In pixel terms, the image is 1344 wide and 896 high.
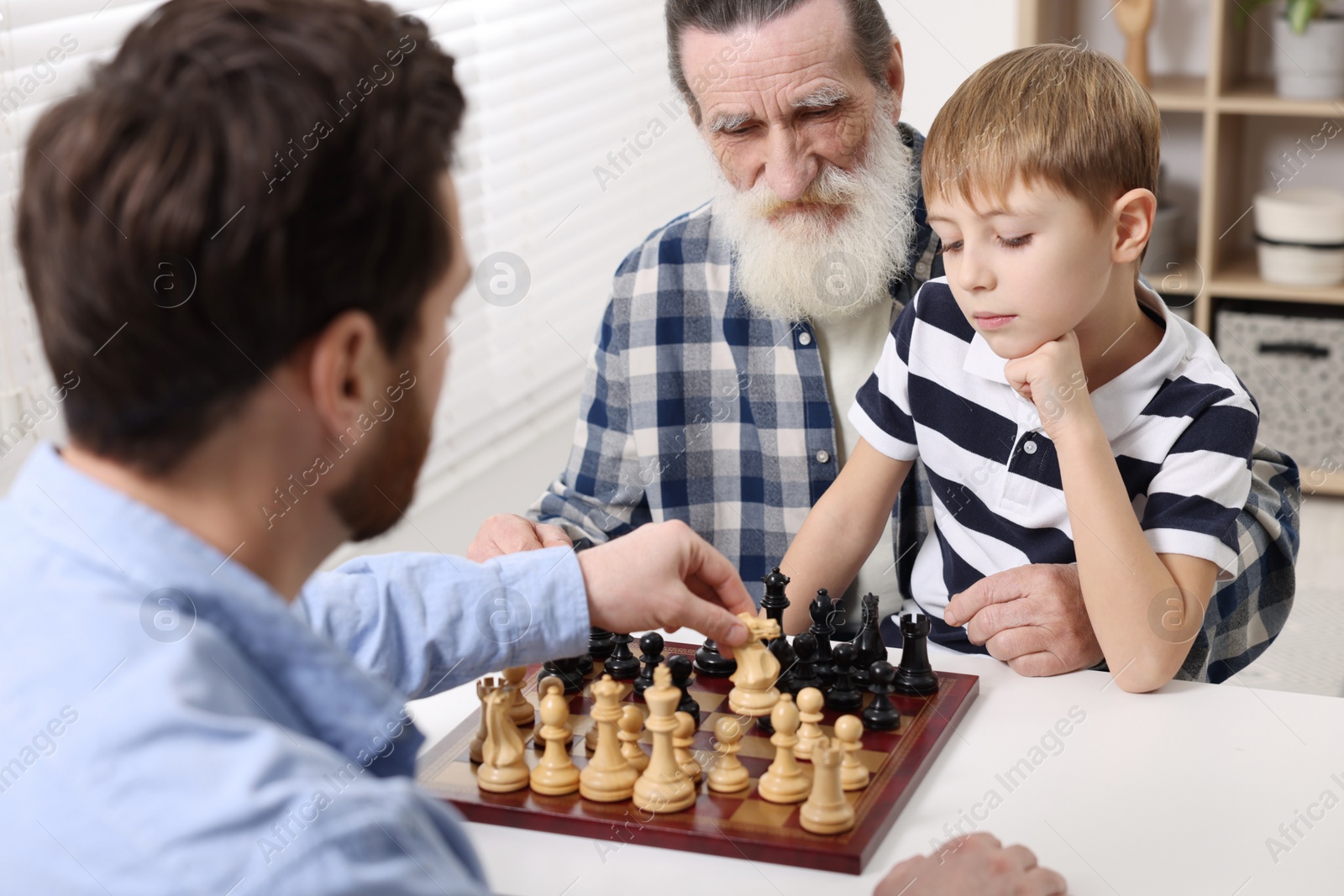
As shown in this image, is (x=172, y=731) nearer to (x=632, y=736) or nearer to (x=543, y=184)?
(x=632, y=736)

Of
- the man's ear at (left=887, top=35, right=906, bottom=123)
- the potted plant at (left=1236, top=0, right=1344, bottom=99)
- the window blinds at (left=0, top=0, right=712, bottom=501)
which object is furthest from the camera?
the potted plant at (left=1236, top=0, right=1344, bottom=99)

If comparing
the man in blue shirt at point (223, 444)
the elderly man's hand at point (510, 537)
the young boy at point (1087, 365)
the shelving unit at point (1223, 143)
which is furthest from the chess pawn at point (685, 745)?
the shelving unit at point (1223, 143)

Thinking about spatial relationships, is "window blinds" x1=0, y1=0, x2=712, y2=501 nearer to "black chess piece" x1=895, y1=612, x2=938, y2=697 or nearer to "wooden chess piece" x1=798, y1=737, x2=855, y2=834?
"black chess piece" x1=895, y1=612, x2=938, y2=697

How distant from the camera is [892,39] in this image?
78.8 inches

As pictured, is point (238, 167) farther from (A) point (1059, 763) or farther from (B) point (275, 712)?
(A) point (1059, 763)

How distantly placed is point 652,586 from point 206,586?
58 cm

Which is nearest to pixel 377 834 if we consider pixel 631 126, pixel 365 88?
pixel 365 88

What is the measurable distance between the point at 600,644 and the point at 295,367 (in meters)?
0.70

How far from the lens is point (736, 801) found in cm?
118

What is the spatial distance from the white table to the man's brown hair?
526 millimetres

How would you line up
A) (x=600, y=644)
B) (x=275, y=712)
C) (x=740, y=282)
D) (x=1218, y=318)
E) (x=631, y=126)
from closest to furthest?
(x=275, y=712) → (x=600, y=644) → (x=740, y=282) → (x=631, y=126) → (x=1218, y=318)

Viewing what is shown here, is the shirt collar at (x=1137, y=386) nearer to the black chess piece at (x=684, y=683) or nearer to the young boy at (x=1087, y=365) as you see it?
the young boy at (x=1087, y=365)

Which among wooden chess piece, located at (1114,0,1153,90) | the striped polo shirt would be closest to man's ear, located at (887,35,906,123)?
the striped polo shirt

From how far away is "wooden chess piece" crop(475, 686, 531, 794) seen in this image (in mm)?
1218
